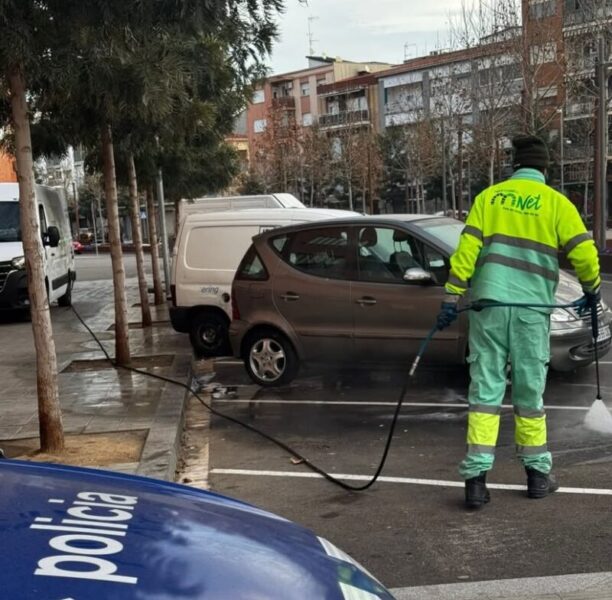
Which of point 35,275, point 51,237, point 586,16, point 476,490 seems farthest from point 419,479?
point 586,16

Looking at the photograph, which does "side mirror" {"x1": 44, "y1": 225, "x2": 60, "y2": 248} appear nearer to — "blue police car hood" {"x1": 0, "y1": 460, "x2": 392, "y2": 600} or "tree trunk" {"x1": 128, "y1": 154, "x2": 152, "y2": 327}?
"tree trunk" {"x1": 128, "y1": 154, "x2": 152, "y2": 327}

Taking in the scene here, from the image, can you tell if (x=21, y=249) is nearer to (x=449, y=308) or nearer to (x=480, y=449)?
(x=449, y=308)

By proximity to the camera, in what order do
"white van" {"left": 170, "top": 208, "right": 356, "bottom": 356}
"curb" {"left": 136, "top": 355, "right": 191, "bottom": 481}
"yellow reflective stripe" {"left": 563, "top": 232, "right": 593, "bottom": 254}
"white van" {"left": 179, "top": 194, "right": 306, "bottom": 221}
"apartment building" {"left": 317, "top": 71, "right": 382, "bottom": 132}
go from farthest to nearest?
"apartment building" {"left": 317, "top": 71, "right": 382, "bottom": 132}
"white van" {"left": 179, "top": 194, "right": 306, "bottom": 221}
"white van" {"left": 170, "top": 208, "right": 356, "bottom": 356}
"curb" {"left": 136, "top": 355, "right": 191, "bottom": 481}
"yellow reflective stripe" {"left": 563, "top": 232, "right": 593, "bottom": 254}

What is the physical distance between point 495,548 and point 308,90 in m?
84.6

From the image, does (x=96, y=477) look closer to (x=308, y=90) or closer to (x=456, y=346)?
(x=456, y=346)

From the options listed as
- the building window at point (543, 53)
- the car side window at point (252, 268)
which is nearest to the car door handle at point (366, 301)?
the car side window at point (252, 268)

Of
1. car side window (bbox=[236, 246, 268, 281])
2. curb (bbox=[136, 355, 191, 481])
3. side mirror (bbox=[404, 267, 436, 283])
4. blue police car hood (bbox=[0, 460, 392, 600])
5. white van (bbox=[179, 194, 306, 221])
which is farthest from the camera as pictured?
white van (bbox=[179, 194, 306, 221])

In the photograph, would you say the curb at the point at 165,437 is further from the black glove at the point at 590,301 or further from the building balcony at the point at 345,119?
the building balcony at the point at 345,119

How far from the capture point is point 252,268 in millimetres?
9227

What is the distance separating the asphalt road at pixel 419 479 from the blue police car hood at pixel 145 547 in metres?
1.81

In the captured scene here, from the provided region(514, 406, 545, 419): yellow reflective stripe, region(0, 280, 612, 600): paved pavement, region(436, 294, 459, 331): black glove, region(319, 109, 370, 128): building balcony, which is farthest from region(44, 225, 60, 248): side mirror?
region(319, 109, 370, 128): building balcony

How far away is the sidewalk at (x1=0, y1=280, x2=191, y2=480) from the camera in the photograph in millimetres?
6719

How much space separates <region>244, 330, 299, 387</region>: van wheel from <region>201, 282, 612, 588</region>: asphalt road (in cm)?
17

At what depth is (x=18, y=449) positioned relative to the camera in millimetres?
6625
